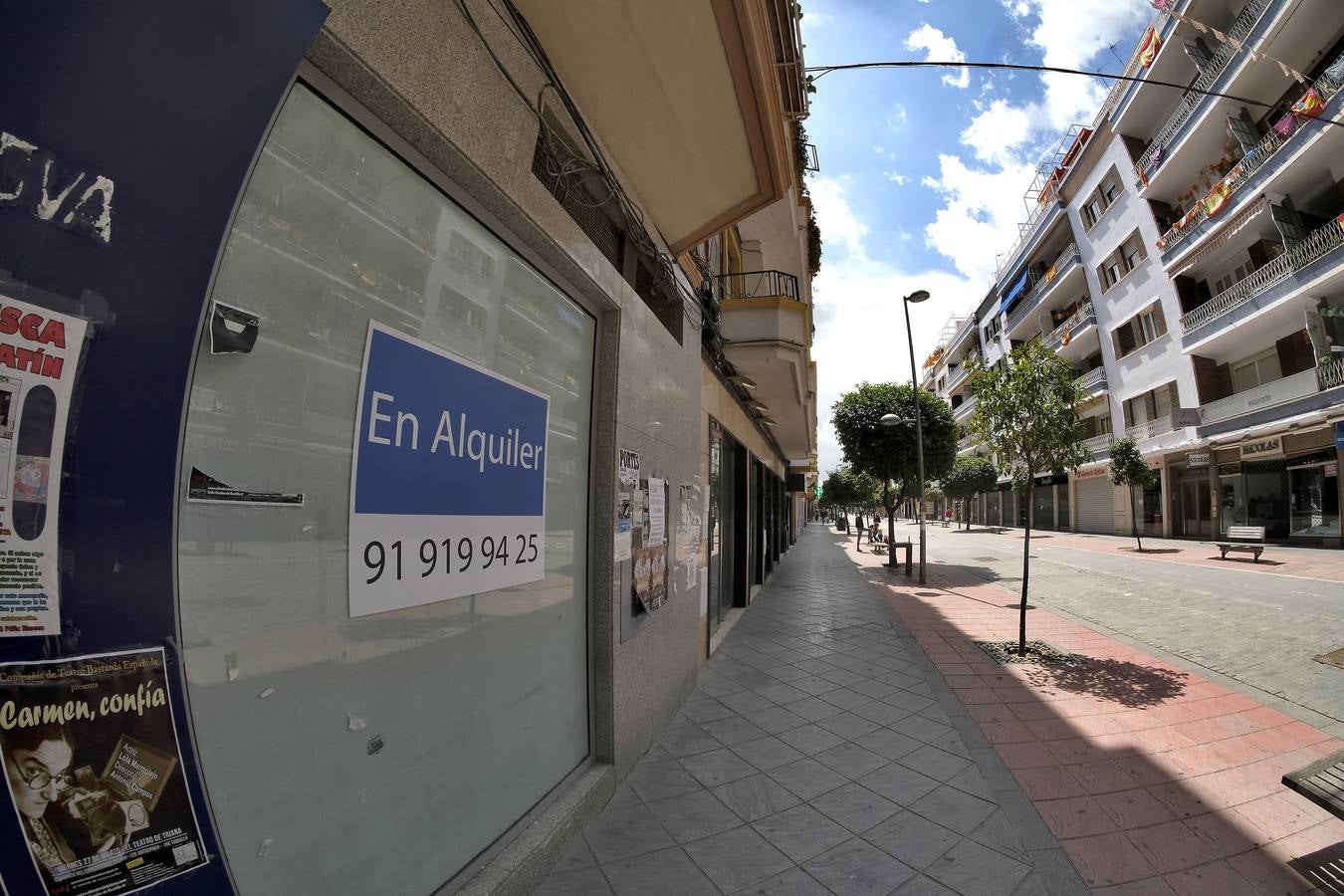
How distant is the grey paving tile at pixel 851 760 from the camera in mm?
3672

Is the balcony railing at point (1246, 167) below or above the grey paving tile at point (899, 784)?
above

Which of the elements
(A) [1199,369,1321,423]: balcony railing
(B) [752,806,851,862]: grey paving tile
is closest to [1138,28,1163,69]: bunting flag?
(A) [1199,369,1321,423]: balcony railing

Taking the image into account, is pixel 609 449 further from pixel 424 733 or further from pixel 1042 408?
pixel 1042 408

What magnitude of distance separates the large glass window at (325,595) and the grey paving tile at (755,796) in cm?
143

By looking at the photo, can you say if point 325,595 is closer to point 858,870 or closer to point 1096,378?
point 858,870

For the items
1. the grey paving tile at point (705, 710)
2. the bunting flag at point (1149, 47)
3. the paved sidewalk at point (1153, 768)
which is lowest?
the grey paving tile at point (705, 710)

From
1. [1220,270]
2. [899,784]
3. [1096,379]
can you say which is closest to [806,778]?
[899,784]

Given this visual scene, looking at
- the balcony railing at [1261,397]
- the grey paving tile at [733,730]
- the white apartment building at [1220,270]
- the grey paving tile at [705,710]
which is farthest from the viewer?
the balcony railing at [1261,397]

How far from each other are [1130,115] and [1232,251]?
7.76 meters

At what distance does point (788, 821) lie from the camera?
3086 millimetres

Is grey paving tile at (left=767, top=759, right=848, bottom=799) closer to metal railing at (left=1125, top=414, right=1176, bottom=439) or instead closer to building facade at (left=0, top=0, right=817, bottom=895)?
building facade at (left=0, top=0, right=817, bottom=895)

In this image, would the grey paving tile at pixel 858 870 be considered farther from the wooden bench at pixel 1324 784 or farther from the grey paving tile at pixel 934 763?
the wooden bench at pixel 1324 784

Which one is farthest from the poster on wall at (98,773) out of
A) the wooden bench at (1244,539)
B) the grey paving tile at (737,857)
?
the wooden bench at (1244,539)

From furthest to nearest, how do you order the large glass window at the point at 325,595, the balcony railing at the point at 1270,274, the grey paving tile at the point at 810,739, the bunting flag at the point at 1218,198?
1. the bunting flag at the point at 1218,198
2. the balcony railing at the point at 1270,274
3. the grey paving tile at the point at 810,739
4. the large glass window at the point at 325,595
